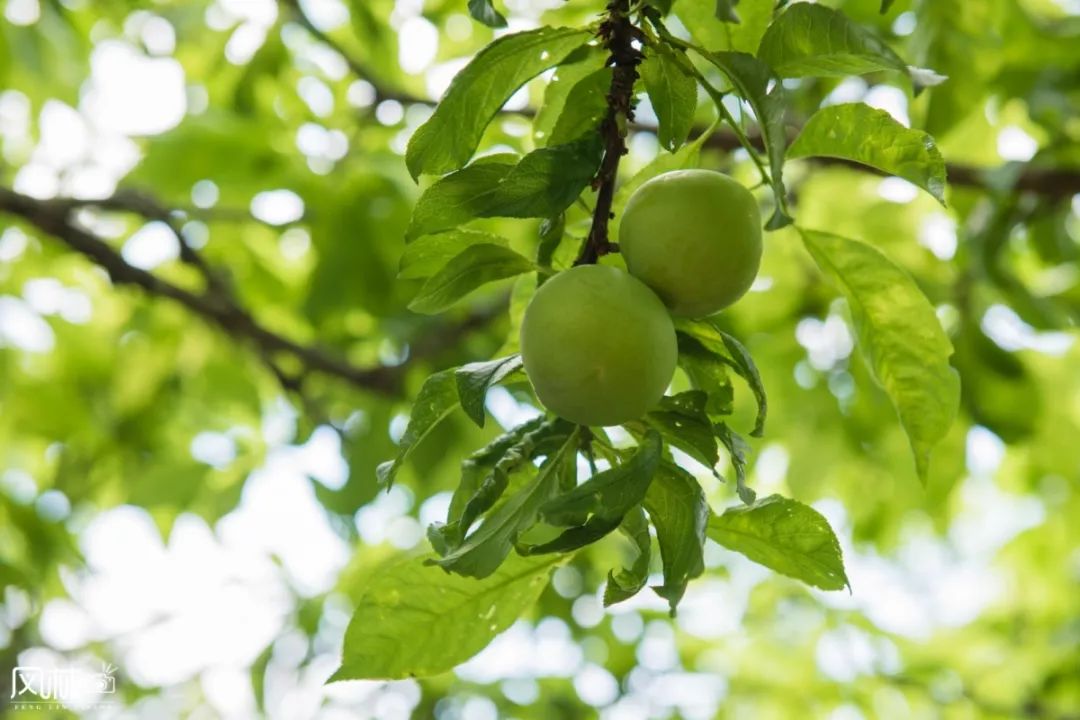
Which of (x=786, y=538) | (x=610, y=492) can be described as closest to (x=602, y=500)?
(x=610, y=492)

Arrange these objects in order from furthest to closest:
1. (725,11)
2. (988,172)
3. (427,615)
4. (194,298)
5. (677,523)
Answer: (194,298), (988,172), (427,615), (677,523), (725,11)

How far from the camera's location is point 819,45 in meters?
0.90

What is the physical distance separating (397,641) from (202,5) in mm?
2235

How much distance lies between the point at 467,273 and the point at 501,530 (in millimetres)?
223

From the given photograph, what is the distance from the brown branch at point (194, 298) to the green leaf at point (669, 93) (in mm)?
1594

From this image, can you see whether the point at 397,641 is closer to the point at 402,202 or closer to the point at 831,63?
the point at 831,63

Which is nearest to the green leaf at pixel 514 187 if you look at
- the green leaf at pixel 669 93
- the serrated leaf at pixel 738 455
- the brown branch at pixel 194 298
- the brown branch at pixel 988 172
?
the green leaf at pixel 669 93

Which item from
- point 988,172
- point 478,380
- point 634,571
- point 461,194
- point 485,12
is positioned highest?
point 485,12

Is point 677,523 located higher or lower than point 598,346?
lower

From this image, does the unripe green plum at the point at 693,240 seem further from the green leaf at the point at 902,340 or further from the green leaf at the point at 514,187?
the green leaf at the point at 902,340

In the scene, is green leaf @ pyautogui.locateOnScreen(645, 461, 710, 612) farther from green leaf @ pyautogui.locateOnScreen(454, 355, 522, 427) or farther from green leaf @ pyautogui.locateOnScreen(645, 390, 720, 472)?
green leaf @ pyautogui.locateOnScreen(454, 355, 522, 427)

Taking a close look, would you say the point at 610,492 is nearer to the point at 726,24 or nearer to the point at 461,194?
the point at 461,194

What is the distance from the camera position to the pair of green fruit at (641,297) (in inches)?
31.0

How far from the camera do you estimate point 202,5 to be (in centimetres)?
→ 279
